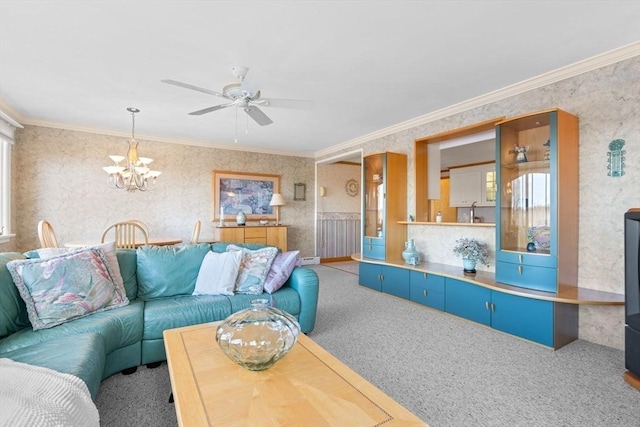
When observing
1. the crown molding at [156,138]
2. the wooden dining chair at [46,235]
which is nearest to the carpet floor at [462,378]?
the wooden dining chair at [46,235]

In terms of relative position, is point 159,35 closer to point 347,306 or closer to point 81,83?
point 81,83

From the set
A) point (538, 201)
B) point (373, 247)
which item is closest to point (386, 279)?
point (373, 247)

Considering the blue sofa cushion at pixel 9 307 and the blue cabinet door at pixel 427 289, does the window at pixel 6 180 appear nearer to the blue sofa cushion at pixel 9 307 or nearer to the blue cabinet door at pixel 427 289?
the blue sofa cushion at pixel 9 307

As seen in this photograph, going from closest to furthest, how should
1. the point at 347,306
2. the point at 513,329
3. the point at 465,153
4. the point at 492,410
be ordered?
the point at 492,410, the point at 513,329, the point at 347,306, the point at 465,153

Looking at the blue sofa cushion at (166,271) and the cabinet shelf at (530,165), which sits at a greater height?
the cabinet shelf at (530,165)

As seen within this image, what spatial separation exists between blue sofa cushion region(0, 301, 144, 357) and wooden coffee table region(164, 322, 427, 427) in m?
0.70

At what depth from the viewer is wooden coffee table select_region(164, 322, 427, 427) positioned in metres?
1.07

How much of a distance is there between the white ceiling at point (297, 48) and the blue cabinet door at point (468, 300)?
83.6 inches

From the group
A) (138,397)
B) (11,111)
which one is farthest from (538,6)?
(11,111)

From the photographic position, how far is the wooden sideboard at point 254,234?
558 cm

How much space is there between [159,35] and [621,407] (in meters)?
3.91

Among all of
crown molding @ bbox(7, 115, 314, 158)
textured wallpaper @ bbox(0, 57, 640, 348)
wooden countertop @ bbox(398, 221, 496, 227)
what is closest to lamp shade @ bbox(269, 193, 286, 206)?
textured wallpaper @ bbox(0, 57, 640, 348)

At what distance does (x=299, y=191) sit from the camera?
6730mm

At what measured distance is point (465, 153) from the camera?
5453 millimetres
